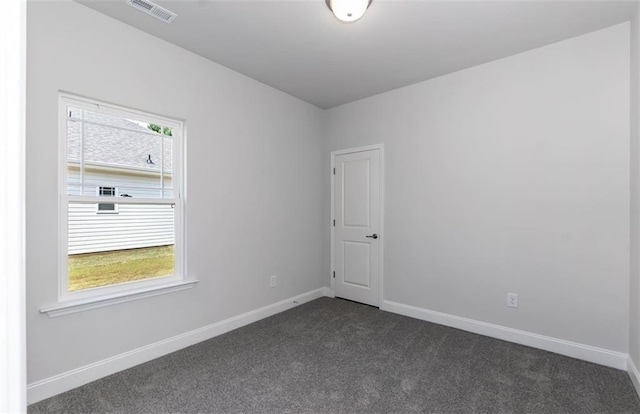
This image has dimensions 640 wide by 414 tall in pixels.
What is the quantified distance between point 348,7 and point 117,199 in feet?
7.47

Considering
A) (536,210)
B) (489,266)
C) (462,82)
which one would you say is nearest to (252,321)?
(489,266)

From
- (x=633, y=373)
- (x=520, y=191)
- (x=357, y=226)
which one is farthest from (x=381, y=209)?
(x=633, y=373)

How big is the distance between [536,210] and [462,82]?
4.90 ft

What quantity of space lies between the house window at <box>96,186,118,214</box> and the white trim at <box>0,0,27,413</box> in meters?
2.40

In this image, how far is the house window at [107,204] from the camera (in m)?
2.42

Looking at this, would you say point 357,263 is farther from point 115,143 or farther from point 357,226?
point 115,143

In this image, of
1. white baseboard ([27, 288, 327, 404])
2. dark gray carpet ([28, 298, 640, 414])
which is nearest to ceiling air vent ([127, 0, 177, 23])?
white baseboard ([27, 288, 327, 404])

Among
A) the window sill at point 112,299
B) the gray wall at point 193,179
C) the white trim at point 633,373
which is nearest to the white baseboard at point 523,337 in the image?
the white trim at point 633,373

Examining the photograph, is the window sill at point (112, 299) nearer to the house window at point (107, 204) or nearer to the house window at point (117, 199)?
the house window at point (117, 199)

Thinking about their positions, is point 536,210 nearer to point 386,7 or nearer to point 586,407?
point 586,407

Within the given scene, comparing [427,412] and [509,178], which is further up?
[509,178]

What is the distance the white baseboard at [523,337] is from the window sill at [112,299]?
2442mm

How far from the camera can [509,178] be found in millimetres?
2965

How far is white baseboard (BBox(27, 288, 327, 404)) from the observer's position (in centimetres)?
207
